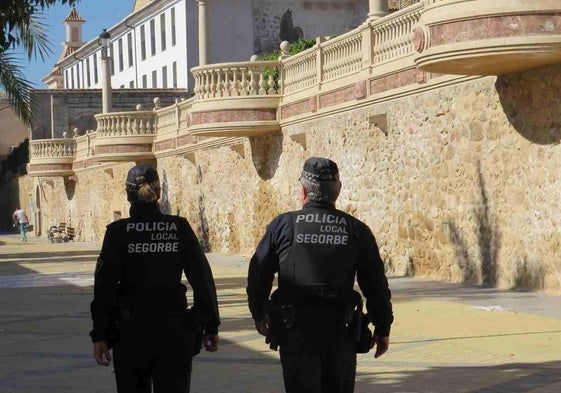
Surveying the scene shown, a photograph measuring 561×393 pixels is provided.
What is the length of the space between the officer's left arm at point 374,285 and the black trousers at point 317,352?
22 cm

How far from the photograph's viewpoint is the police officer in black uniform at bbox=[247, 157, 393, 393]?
19.7 ft

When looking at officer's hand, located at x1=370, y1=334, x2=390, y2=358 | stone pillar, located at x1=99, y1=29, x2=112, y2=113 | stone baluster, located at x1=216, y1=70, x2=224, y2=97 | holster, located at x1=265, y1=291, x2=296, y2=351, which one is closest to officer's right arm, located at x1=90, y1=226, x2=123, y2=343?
holster, located at x1=265, y1=291, x2=296, y2=351

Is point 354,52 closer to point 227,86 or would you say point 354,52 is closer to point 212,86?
point 227,86

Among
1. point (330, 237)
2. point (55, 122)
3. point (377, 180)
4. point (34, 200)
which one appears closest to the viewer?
point (330, 237)

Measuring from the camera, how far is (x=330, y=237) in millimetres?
6160

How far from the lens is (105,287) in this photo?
639cm

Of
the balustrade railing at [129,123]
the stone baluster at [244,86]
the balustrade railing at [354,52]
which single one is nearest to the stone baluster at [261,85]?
the stone baluster at [244,86]

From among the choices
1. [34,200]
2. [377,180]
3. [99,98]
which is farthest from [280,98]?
[34,200]

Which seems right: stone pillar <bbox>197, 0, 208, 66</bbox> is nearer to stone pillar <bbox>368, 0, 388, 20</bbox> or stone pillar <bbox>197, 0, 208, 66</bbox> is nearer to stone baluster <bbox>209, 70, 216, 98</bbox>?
stone baluster <bbox>209, 70, 216, 98</bbox>

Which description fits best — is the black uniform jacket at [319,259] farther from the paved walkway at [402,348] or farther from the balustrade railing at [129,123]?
the balustrade railing at [129,123]

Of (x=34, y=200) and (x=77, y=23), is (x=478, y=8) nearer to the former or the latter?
(x=34, y=200)

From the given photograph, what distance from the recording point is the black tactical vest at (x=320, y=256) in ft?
20.0

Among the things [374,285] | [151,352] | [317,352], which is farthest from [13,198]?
[317,352]

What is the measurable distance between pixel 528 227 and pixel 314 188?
37.6 feet
